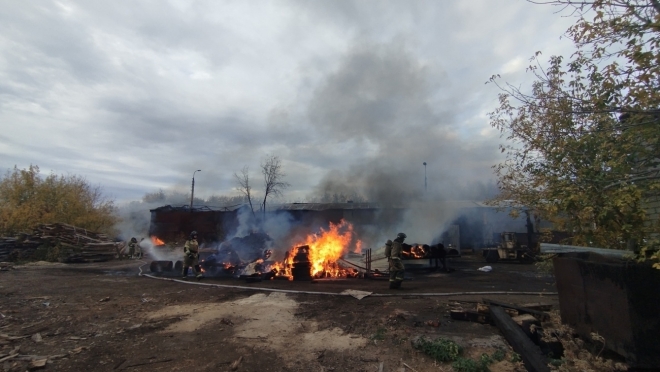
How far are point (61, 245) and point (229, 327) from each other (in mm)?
18902

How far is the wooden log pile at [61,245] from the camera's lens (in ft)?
61.0

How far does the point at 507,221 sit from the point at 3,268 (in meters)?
33.0

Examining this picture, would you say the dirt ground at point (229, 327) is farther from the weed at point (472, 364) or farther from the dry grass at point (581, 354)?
the dry grass at point (581, 354)

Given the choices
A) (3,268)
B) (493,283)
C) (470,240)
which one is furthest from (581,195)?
(470,240)

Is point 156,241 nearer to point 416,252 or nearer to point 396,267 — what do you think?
point 416,252

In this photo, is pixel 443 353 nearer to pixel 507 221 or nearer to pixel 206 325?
pixel 206 325

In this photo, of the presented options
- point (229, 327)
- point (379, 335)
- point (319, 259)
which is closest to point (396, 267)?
point (319, 259)

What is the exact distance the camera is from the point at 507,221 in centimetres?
2759

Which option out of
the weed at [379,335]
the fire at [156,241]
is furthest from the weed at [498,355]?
the fire at [156,241]

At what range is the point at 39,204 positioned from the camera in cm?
2262

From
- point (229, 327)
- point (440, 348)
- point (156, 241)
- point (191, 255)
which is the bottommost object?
point (229, 327)

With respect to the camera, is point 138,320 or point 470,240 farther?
point 470,240

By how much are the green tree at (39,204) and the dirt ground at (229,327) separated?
1360cm

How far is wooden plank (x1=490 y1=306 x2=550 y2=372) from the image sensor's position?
14.3 ft
